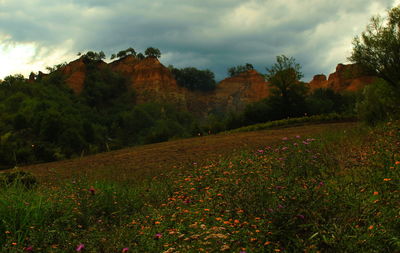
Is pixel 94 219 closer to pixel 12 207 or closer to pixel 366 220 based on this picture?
pixel 12 207

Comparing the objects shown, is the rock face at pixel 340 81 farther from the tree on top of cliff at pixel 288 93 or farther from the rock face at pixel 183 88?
the tree on top of cliff at pixel 288 93

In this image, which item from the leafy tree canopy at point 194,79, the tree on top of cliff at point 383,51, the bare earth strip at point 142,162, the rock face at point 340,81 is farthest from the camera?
the leafy tree canopy at point 194,79

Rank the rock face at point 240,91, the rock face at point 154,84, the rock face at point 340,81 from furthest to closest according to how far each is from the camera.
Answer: the rock face at point 240,91 → the rock face at point 154,84 → the rock face at point 340,81

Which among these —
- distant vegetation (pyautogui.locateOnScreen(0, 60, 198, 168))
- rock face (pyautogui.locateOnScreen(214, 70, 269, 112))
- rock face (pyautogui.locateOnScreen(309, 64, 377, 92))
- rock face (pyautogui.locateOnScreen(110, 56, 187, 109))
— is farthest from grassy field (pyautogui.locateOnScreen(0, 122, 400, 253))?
rock face (pyautogui.locateOnScreen(214, 70, 269, 112))

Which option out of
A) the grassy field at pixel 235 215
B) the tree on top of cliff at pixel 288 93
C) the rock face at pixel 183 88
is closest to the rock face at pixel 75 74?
the rock face at pixel 183 88

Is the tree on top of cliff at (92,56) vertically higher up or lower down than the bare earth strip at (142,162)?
higher up

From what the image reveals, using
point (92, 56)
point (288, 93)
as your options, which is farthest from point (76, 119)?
point (92, 56)

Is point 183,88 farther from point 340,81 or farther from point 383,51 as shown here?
point 383,51

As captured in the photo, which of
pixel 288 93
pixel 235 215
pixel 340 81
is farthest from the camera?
pixel 340 81

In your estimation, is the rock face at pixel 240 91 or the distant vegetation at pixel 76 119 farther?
the rock face at pixel 240 91

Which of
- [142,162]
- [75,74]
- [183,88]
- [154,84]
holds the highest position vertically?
[75,74]

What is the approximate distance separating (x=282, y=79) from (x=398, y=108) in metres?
22.2

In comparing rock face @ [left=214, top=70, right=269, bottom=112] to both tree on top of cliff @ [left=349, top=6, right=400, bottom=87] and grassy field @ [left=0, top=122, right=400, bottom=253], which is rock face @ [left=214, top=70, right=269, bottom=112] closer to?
tree on top of cliff @ [left=349, top=6, right=400, bottom=87]

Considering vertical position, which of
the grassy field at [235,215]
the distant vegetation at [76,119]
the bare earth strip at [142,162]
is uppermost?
the distant vegetation at [76,119]
